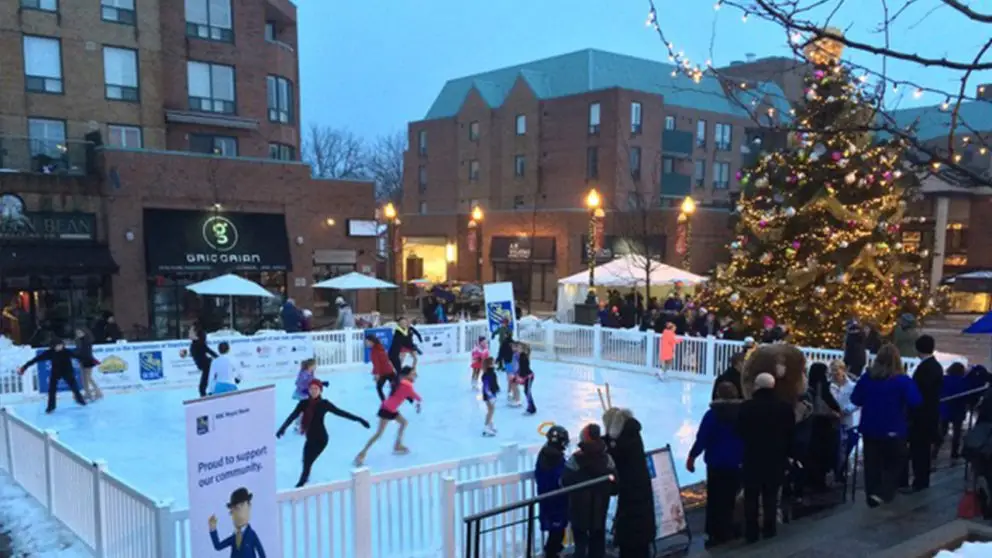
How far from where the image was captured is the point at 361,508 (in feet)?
18.6

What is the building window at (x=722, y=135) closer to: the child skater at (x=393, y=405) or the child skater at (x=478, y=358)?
the child skater at (x=478, y=358)

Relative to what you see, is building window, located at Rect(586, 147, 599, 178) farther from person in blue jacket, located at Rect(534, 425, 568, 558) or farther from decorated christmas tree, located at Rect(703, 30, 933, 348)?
person in blue jacket, located at Rect(534, 425, 568, 558)

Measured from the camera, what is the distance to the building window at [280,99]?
2741cm

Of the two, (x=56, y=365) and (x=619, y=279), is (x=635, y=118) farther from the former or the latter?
(x=56, y=365)

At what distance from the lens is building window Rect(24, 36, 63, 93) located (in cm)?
2203

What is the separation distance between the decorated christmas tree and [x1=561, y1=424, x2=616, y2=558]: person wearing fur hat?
35.1ft

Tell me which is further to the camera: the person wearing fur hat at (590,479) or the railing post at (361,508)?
the railing post at (361,508)

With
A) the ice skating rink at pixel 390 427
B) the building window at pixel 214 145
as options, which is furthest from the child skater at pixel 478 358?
the building window at pixel 214 145

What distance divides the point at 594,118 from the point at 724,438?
3549 cm

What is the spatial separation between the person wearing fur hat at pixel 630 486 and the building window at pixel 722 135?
4198 cm

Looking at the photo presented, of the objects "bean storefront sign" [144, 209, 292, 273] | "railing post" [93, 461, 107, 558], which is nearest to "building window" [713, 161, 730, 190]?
"bean storefront sign" [144, 209, 292, 273]

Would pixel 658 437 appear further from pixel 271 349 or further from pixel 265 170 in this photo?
pixel 265 170

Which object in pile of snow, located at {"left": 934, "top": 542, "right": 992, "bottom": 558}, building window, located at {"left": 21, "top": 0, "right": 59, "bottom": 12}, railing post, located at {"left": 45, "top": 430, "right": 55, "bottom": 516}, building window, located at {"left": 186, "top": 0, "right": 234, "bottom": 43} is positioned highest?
building window, located at {"left": 186, "top": 0, "right": 234, "bottom": 43}

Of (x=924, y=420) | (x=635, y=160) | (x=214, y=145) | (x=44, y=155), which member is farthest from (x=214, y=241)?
(x=635, y=160)
